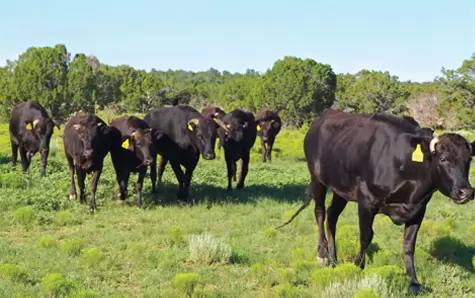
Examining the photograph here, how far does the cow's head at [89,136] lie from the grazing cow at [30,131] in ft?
12.4

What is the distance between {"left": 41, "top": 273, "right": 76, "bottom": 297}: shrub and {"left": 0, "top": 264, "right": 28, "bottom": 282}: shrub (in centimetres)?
58

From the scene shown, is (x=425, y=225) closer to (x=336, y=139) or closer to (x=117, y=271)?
(x=336, y=139)

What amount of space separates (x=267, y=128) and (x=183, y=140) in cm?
936

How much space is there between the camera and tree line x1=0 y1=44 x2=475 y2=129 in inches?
1486

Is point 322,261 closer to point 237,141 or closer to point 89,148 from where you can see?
point 89,148

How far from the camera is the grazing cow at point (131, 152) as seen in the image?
38.8ft

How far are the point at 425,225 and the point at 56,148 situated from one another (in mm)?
15815

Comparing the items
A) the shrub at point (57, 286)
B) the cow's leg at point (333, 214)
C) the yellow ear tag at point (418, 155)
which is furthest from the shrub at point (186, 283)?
the yellow ear tag at point (418, 155)

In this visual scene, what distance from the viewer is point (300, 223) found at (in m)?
10.3

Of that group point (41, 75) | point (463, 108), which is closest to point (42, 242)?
point (463, 108)

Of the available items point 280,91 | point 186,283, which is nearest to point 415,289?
point 186,283

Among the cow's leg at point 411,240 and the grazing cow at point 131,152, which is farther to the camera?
the grazing cow at point 131,152

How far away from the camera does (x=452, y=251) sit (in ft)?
27.2

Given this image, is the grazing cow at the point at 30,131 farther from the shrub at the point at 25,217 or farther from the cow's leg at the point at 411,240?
the cow's leg at the point at 411,240
